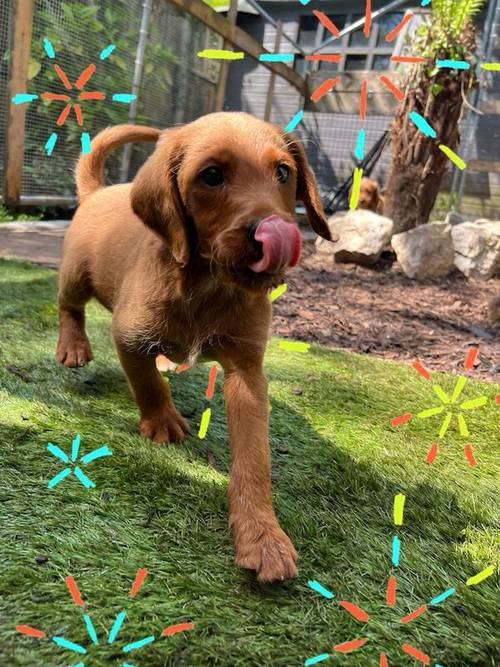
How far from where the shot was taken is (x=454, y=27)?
5340 mm

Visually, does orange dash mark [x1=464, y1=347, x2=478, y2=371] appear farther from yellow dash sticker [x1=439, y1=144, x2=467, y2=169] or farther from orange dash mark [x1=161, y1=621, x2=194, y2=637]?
orange dash mark [x1=161, y1=621, x2=194, y2=637]

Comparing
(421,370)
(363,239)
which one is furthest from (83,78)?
(421,370)

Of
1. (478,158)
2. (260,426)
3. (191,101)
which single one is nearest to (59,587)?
(260,426)

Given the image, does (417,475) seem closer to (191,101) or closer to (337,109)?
(191,101)

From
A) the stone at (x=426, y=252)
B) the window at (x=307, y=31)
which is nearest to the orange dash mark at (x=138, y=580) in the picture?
the stone at (x=426, y=252)

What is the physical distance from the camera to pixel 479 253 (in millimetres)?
5555

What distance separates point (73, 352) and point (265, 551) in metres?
1.52

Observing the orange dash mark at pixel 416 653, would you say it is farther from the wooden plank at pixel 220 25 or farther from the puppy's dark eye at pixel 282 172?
the wooden plank at pixel 220 25

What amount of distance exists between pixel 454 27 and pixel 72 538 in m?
5.74

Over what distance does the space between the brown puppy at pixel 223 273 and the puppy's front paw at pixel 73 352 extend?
46cm

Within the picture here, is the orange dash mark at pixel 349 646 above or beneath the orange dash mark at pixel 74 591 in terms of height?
beneath

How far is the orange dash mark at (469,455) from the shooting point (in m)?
2.11

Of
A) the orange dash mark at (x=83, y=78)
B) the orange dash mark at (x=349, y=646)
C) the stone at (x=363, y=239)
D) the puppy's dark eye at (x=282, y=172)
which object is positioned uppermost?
the orange dash mark at (x=83, y=78)

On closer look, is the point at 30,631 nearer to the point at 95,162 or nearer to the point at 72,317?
the point at 72,317
